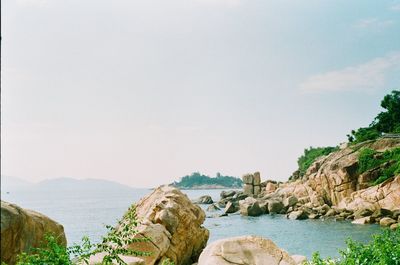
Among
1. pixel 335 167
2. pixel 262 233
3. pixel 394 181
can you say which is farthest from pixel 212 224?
pixel 394 181

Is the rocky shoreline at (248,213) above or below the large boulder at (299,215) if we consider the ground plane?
above

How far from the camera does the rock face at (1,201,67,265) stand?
7.10 metres

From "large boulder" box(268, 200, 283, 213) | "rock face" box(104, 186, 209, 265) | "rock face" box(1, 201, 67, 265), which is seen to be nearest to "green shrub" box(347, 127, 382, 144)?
"large boulder" box(268, 200, 283, 213)

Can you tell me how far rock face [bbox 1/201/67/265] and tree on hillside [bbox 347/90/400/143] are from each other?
170ft

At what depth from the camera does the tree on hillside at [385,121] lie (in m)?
56.0

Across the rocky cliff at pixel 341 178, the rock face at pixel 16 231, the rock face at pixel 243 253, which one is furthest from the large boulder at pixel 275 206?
the rock face at pixel 16 231

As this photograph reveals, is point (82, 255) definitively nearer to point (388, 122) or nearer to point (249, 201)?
point (249, 201)

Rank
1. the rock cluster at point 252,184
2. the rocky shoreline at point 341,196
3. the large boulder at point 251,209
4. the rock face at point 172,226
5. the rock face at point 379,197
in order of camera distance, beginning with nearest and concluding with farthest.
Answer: the rock face at point 172,226 < the rock face at point 379,197 < the rocky shoreline at point 341,196 < the large boulder at point 251,209 < the rock cluster at point 252,184

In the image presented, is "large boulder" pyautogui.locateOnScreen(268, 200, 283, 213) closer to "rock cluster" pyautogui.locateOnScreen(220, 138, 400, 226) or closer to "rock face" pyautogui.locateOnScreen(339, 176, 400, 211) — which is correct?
"rock cluster" pyautogui.locateOnScreen(220, 138, 400, 226)

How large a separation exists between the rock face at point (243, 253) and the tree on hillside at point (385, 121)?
157 feet

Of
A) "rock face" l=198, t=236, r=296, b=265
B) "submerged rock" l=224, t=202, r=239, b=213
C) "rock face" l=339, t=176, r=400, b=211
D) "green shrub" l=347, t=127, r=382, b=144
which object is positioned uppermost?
"green shrub" l=347, t=127, r=382, b=144

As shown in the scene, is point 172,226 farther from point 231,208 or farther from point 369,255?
point 231,208

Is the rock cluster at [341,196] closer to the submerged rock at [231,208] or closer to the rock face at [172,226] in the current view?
the submerged rock at [231,208]

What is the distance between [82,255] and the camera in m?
5.74
